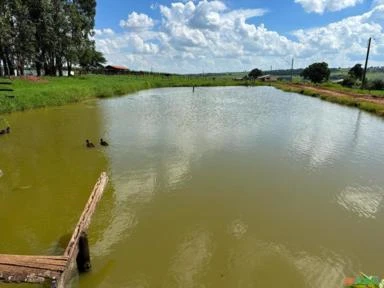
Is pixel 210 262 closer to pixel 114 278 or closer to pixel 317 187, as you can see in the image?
pixel 114 278

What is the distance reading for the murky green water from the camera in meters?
6.39

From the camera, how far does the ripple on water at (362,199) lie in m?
8.84

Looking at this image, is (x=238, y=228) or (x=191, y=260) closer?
(x=191, y=260)

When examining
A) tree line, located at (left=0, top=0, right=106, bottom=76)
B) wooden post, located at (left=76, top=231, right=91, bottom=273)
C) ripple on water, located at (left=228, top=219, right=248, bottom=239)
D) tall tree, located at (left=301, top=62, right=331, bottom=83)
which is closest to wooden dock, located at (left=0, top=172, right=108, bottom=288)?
wooden post, located at (left=76, top=231, right=91, bottom=273)

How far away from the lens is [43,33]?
41.8 metres

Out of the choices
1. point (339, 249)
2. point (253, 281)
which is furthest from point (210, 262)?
point (339, 249)

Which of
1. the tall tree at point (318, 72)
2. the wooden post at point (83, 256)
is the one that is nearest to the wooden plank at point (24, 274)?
the wooden post at point (83, 256)

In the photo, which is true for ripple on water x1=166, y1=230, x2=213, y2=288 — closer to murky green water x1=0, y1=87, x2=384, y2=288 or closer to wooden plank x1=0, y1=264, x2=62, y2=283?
murky green water x1=0, y1=87, x2=384, y2=288

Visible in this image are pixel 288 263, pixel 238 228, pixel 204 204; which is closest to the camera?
pixel 288 263

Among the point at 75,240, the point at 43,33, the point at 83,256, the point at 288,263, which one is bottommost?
the point at 288,263

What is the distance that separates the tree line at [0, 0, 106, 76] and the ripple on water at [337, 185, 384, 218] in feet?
111

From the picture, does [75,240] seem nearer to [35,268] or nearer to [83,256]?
[83,256]

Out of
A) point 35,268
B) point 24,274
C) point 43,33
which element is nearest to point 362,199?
point 35,268

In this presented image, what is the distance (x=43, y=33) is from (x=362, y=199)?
4214 cm
